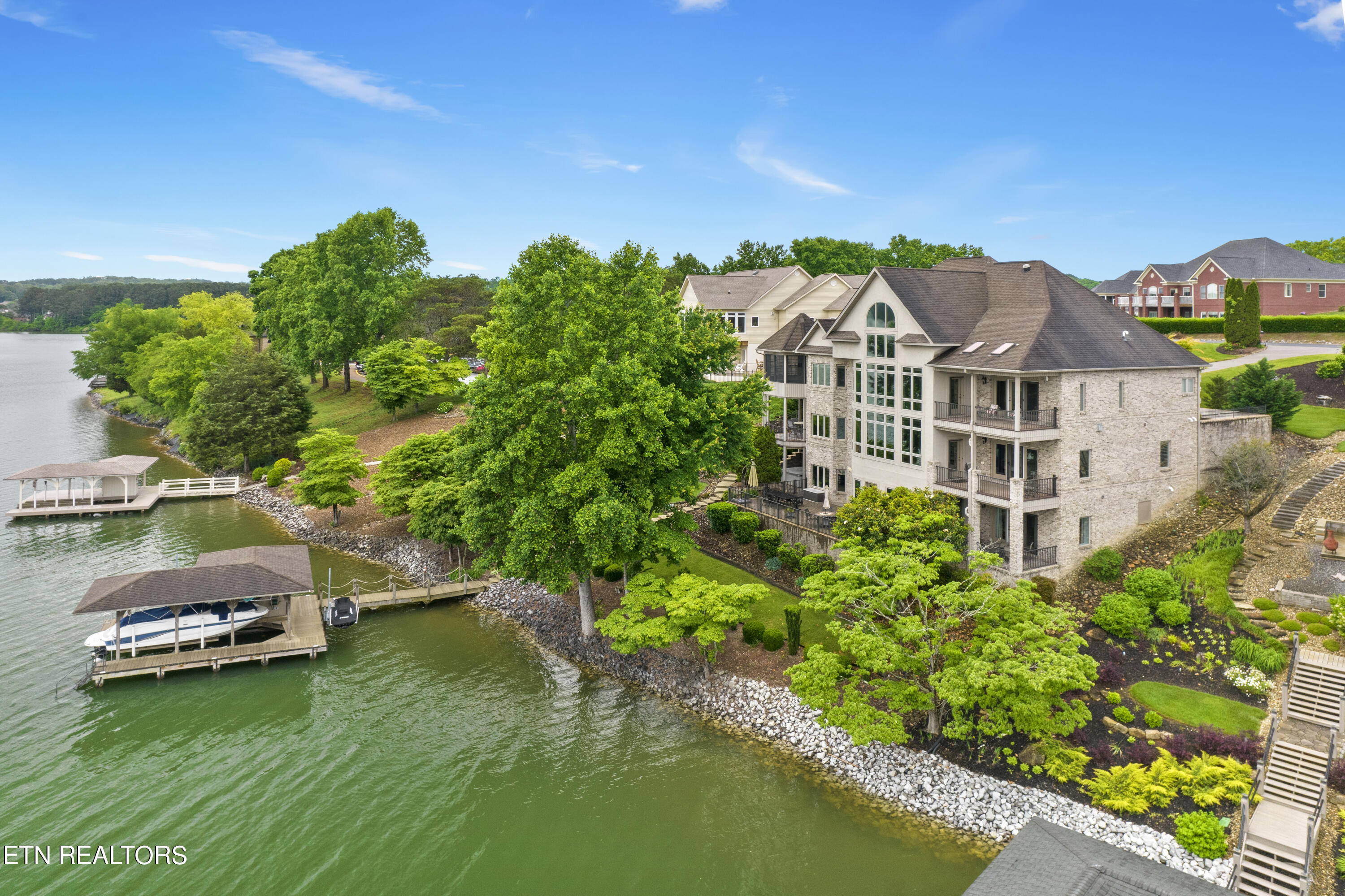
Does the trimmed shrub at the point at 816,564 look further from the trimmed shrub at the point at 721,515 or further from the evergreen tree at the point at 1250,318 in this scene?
the evergreen tree at the point at 1250,318

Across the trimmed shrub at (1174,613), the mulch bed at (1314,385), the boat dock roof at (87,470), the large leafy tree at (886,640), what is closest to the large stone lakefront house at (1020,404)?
the trimmed shrub at (1174,613)

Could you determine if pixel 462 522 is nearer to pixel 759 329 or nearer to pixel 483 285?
pixel 759 329

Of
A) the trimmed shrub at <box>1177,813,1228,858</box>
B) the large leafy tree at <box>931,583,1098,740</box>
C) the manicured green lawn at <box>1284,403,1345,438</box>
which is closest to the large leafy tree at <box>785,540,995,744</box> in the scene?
the large leafy tree at <box>931,583,1098,740</box>

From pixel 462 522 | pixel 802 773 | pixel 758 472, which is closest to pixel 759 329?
pixel 758 472

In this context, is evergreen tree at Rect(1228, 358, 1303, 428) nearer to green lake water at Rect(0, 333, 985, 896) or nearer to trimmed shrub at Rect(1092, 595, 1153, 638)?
trimmed shrub at Rect(1092, 595, 1153, 638)

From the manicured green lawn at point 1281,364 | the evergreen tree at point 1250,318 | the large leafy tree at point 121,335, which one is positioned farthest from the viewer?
the large leafy tree at point 121,335

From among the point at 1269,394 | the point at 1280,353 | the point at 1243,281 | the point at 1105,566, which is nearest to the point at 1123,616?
the point at 1105,566

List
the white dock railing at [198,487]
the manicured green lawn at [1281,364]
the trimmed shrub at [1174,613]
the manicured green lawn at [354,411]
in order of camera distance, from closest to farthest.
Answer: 1. the trimmed shrub at [1174,613]
2. the manicured green lawn at [1281,364]
3. the white dock railing at [198,487]
4. the manicured green lawn at [354,411]
